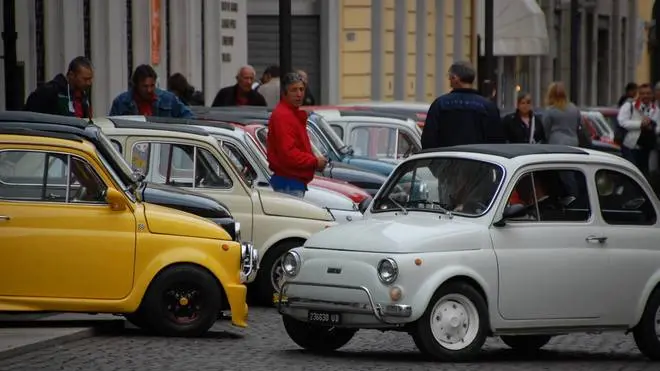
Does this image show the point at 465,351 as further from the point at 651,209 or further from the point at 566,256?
the point at 651,209

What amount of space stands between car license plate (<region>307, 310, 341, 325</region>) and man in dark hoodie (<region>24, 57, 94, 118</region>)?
561cm

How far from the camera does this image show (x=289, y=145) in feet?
57.4

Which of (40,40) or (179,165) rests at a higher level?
(40,40)

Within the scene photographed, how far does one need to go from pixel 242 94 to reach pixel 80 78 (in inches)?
286

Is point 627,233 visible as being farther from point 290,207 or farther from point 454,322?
point 290,207

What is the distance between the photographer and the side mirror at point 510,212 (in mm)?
13438

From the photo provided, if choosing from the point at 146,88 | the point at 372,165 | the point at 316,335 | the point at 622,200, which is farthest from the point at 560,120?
the point at 316,335

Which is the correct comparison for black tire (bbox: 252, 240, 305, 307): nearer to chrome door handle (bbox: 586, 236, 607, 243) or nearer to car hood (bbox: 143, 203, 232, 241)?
car hood (bbox: 143, 203, 232, 241)

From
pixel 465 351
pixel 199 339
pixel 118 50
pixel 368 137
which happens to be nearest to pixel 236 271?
pixel 199 339

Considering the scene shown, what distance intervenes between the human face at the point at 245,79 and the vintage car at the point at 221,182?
310 inches

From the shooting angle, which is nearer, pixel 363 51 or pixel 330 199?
pixel 330 199

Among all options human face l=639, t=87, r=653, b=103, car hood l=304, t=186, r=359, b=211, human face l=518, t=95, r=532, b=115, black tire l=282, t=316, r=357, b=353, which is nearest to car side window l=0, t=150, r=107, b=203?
black tire l=282, t=316, r=357, b=353

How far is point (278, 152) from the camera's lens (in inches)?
693

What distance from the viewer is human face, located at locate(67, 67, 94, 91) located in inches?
719
